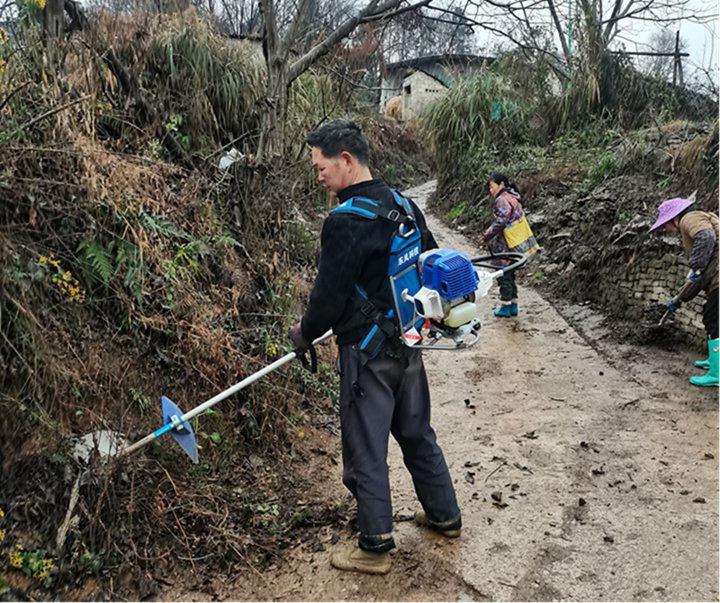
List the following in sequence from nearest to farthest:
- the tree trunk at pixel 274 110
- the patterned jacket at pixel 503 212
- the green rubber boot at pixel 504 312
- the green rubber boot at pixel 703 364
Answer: the green rubber boot at pixel 703 364 → the tree trunk at pixel 274 110 → the patterned jacket at pixel 503 212 → the green rubber boot at pixel 504 312

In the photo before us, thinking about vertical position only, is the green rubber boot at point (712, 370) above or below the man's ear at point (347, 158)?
below

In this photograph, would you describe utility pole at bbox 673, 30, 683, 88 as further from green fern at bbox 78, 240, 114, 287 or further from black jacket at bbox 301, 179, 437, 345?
green fern at bbox 78, 240, 114, 287

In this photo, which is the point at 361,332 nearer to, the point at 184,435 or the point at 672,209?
the point at 184,435

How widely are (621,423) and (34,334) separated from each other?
404 cm

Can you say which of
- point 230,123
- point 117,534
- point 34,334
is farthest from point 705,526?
point 230,123

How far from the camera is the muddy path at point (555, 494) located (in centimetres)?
281

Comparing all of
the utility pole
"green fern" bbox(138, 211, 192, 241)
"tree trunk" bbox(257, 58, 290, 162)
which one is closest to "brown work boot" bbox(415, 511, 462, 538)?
"green fern" bbox(138, 211, 192, 241)

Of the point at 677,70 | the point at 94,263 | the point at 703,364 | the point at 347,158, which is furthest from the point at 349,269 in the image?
the point at 677,70

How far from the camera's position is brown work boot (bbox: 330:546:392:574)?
2.85 meters

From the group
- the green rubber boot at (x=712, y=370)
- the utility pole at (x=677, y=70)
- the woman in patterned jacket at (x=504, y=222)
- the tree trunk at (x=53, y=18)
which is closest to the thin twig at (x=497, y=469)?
the green rubber boot at (x=712, y=370)

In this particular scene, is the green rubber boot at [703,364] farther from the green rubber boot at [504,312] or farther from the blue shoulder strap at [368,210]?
the blue shoulder strap at [368,210]

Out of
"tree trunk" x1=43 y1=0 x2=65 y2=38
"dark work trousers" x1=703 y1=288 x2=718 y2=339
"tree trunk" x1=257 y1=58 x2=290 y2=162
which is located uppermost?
"tree trunk" x1=43 y1=0 x2=65 y2=38

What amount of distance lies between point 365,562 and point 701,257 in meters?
3.66

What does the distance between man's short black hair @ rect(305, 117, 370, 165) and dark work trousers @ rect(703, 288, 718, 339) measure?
3.59 m
